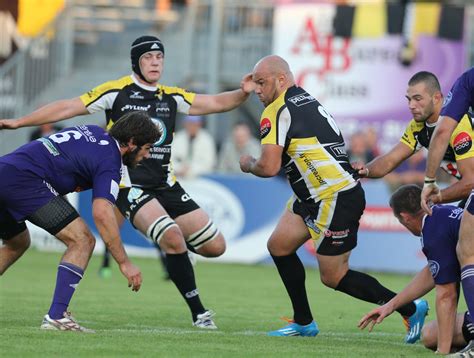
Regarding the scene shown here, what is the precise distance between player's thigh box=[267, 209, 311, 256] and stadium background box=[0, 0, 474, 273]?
334 inches

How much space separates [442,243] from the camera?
895 cm

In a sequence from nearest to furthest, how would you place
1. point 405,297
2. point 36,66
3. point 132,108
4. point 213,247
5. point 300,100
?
1. point 405,297
2. point 300,100
3. point 213,247
4. point 132,108
5. point 36,66

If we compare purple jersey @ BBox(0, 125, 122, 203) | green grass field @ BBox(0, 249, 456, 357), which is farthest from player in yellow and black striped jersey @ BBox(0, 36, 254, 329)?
purple jersey @ BBox(0, 125, 122, 203)

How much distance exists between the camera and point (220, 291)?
14.9 meters

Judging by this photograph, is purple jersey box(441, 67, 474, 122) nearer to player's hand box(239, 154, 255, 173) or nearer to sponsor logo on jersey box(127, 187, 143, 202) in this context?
player's hand box(239, 154, 255, 173)

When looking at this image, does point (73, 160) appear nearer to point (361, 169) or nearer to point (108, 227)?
point (108, 227)

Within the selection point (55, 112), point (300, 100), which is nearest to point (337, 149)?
point (300, 100)

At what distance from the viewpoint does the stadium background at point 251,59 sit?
19.7 m

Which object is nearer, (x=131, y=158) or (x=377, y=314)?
(x=377, y=314)

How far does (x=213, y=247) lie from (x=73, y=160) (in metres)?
2.27

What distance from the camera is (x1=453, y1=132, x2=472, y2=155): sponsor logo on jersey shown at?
9.48 metres

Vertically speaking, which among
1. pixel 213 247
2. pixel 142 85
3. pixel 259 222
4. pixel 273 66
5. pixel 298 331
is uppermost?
pixel 273 66

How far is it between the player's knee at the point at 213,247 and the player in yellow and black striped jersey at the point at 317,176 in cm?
123

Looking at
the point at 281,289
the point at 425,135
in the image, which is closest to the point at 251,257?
the point at 281,289
